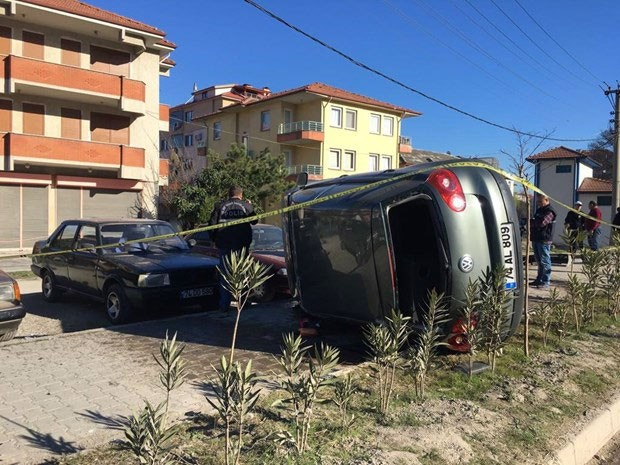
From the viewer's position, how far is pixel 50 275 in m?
9.85

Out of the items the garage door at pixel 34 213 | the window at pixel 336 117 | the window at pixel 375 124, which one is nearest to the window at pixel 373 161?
the window at pixel 375 124

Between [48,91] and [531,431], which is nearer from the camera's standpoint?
[531,431]

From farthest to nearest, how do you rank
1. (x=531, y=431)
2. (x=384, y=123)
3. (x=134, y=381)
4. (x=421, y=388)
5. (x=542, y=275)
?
(x=384, y=123) → (x=542, y=275) → (x=134, y=381) → (x=421, y=388) → (x=531, y=431)

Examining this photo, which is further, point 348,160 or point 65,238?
point 348,160

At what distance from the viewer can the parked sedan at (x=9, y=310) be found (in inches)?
246

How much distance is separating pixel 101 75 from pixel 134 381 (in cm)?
2320

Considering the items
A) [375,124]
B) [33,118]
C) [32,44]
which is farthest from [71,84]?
[375,124]

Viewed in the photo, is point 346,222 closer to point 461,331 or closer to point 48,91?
point 461,331

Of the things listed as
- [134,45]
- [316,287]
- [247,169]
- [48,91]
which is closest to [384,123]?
[247,169]

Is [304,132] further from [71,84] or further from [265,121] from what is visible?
[71,84]

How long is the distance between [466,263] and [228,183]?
2297 cm

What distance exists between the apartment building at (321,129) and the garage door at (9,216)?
12016 millimetres

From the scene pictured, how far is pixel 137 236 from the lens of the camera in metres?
8.95

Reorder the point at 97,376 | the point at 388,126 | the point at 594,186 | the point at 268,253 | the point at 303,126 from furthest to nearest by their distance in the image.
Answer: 1. the point at 388,126
2. the point at 594,186
3. the point at 303,126
4. the point at 268,253
5. the point at 97,376
